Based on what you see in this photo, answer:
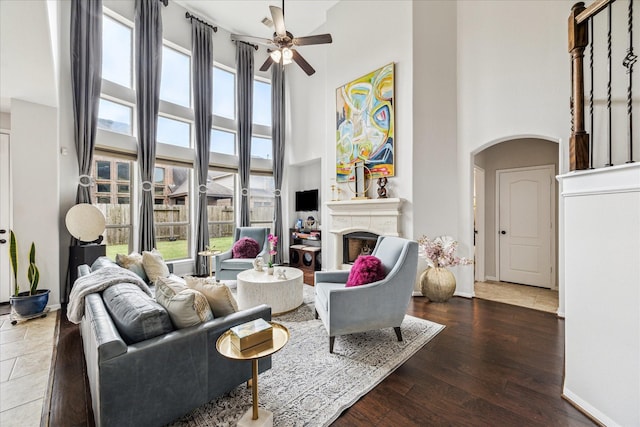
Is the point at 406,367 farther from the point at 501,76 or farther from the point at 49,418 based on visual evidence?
the point at 501,76

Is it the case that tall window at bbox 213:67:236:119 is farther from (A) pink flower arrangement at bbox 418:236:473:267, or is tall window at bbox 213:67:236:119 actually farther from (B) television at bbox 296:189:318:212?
(A) pink flower arrangement at bbox 418:236:473:267

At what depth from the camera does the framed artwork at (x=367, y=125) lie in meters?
4.41

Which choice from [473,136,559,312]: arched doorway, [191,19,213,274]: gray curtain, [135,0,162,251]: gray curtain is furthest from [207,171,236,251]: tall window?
[473,136,559,312]: arched doorway

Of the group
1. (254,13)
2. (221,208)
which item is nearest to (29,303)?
(221,208)

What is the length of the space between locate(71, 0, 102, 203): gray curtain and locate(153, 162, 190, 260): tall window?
3.42 ft

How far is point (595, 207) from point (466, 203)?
245cm

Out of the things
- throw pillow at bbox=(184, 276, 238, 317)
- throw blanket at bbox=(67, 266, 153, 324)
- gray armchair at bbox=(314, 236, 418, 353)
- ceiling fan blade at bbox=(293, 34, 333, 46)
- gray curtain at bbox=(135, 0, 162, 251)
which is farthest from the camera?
gray curtain at bbox=(135, 0, 162, 251)

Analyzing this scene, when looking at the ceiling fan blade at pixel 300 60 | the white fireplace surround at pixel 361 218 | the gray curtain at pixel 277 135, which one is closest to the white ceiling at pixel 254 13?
the gray curtain at pixel 277 135

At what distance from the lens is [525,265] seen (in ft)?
14.9

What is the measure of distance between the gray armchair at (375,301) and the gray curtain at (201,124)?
11.5 ft

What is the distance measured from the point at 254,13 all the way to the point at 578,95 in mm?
5678

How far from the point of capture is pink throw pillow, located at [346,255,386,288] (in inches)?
99.7

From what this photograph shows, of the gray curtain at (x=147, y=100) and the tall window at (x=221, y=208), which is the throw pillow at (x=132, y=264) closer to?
the gray curtain at (x=147, y=100)

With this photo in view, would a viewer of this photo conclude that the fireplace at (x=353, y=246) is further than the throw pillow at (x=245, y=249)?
Yes
